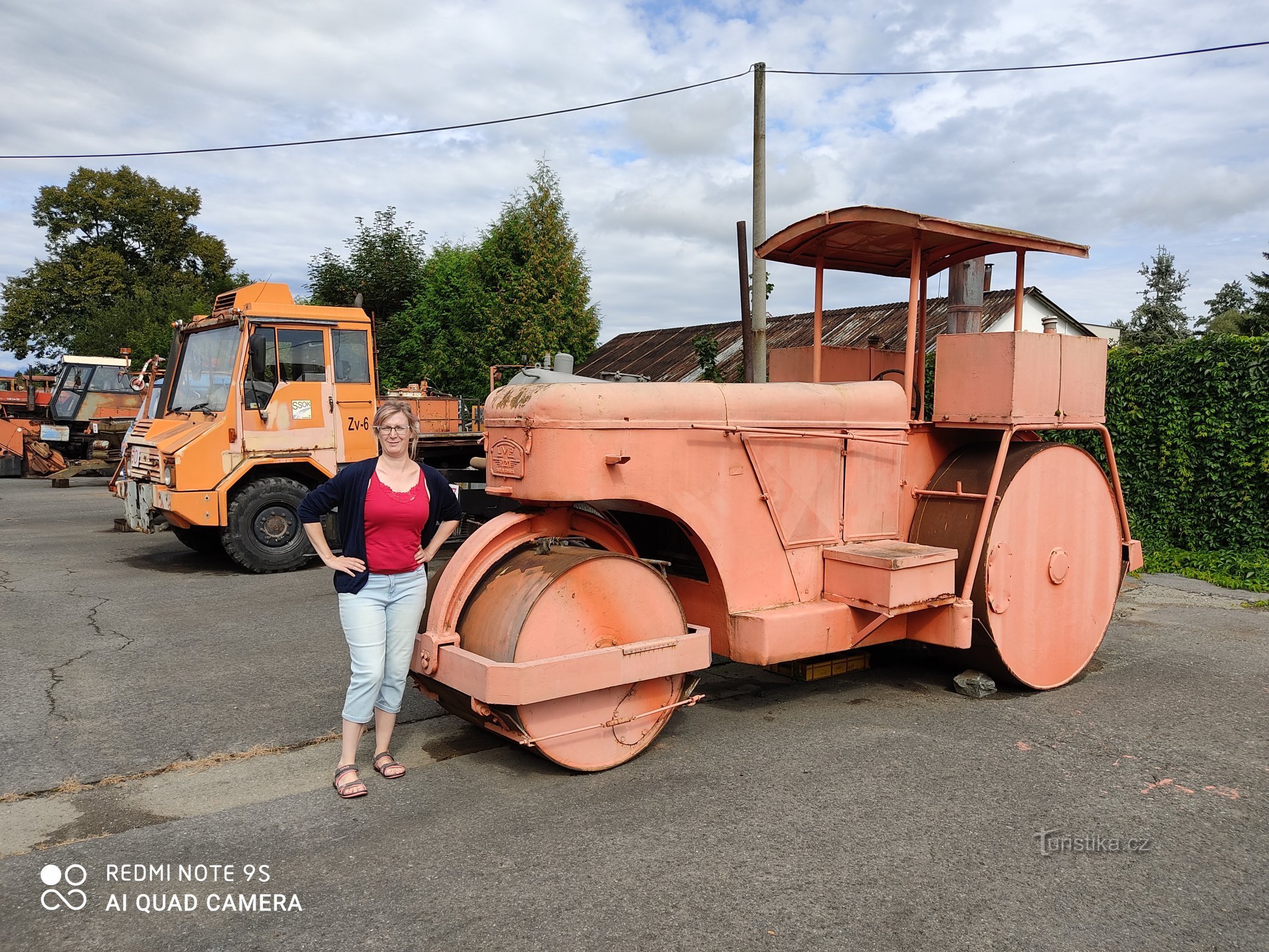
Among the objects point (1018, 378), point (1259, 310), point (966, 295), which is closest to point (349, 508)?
point (1018, 378)

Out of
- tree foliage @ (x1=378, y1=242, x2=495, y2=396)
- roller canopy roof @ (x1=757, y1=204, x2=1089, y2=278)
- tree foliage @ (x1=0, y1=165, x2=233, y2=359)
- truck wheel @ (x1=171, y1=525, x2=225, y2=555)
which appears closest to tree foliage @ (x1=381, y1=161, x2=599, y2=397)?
tree foliage @ (x1=378, y1=242, x2=495, y2=396)

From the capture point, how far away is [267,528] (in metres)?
10.1

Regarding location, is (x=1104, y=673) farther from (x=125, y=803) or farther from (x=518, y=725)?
(x=125, y=803)

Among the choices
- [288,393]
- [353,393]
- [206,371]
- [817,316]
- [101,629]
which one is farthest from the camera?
[353,393]

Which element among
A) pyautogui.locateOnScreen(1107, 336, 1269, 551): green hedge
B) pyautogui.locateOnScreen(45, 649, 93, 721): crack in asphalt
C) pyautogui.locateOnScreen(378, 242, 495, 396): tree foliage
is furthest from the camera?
pyautogui.locateOnScreen(378, 242, 495, 396): tree foliage

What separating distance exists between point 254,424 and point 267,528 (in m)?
1.12

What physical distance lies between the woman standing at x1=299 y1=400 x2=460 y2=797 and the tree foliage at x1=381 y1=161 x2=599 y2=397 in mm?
17464

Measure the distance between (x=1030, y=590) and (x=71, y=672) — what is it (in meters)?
6.04

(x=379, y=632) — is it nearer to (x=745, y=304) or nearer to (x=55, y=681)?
(x=55, y=681)

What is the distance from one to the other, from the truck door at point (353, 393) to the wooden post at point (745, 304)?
4.71 metres

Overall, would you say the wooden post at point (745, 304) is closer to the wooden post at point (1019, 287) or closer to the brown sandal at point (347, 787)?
the wooden post at point (1019, 287)

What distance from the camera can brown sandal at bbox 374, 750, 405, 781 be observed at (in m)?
4.22

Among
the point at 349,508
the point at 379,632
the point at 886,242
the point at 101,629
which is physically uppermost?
the point at 886,242

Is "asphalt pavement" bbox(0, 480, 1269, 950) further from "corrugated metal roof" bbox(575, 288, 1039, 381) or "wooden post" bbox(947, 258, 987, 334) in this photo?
"corrugated metal roof" bbox(575, 288, 1039, 381)
